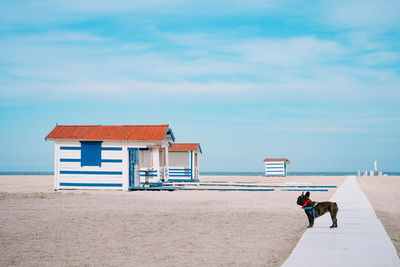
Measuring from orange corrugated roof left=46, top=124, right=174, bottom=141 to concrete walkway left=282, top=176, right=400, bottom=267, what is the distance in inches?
612

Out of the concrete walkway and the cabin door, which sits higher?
the cabin door

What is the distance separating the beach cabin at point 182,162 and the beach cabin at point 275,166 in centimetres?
2216

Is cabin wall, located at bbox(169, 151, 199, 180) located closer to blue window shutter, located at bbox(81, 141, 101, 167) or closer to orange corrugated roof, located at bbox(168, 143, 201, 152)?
orange corrugated roof, located at bbox(168, 143, 201, 152)

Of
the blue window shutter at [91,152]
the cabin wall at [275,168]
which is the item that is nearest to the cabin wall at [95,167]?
the blue window shutter at [91,152]

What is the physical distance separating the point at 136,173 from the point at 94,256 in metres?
18.6

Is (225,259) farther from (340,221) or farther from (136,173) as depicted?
(136,173)

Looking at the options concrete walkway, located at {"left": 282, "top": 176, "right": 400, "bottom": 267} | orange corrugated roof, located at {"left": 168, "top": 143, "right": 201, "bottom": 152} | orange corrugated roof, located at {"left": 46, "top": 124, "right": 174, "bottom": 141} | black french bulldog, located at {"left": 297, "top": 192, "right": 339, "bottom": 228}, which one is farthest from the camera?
orange corrugated roof, located at {"left": 168, "top": 143, "right": 201, "bottom": 152}

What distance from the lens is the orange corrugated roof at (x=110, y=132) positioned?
24350 millimetres

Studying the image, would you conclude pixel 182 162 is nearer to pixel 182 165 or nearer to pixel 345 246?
pixel 182 165

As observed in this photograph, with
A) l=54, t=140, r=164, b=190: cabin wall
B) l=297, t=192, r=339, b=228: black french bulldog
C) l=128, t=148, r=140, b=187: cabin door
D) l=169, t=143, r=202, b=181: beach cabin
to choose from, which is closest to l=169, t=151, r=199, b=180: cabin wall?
l=169, t=143, r=202, b=181: beach cabin

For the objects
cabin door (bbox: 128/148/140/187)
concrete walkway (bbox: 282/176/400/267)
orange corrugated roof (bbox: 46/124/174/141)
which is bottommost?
concrete walkway (bbox: 282/176/400/267)

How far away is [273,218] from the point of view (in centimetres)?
1177

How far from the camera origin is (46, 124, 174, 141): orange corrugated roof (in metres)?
24.4

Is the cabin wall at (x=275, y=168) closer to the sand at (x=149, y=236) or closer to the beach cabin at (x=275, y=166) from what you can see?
the beach cabin at (x=275, y=166)
